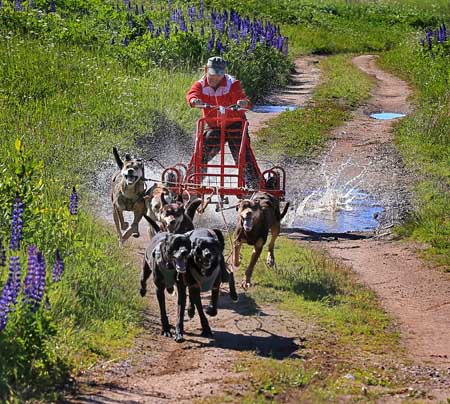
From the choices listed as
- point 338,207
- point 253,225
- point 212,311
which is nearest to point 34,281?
point 212,311

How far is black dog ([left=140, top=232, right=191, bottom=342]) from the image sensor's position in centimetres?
845

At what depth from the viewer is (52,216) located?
10.2 metres

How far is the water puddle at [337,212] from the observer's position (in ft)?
46.5

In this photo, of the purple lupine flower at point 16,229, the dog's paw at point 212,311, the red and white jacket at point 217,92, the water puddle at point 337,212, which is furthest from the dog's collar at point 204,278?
the water puddle at point 337,212

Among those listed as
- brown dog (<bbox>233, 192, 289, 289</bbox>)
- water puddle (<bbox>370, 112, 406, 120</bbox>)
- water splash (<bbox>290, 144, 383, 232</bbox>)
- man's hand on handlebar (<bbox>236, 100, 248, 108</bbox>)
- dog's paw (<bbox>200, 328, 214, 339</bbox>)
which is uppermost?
man's hand on handlebar (<bbox>236, 100, 248, 108</bbox>)

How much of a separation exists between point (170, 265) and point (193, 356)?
0.77 m

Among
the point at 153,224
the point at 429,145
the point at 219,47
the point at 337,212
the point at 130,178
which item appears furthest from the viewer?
the point at 219,47

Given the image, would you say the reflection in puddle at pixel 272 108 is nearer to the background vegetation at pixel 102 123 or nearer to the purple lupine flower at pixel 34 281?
the background vegetation at pixel 102 123

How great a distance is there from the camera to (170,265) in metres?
8.61

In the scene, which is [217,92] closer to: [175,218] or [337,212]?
[337,212]

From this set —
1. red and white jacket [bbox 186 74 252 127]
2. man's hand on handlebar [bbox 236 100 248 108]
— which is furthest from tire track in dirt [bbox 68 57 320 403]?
red and white jacket [bbox 186 74 252 127]

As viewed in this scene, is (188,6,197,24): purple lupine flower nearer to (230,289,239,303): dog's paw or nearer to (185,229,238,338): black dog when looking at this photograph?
(230,289,239,303): dog's paw

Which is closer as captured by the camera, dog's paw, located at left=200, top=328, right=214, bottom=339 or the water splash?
dog's paw, located at left=200, top=328, right=214, bottom=339

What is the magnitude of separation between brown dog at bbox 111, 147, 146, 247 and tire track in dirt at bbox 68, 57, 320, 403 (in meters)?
1.57
